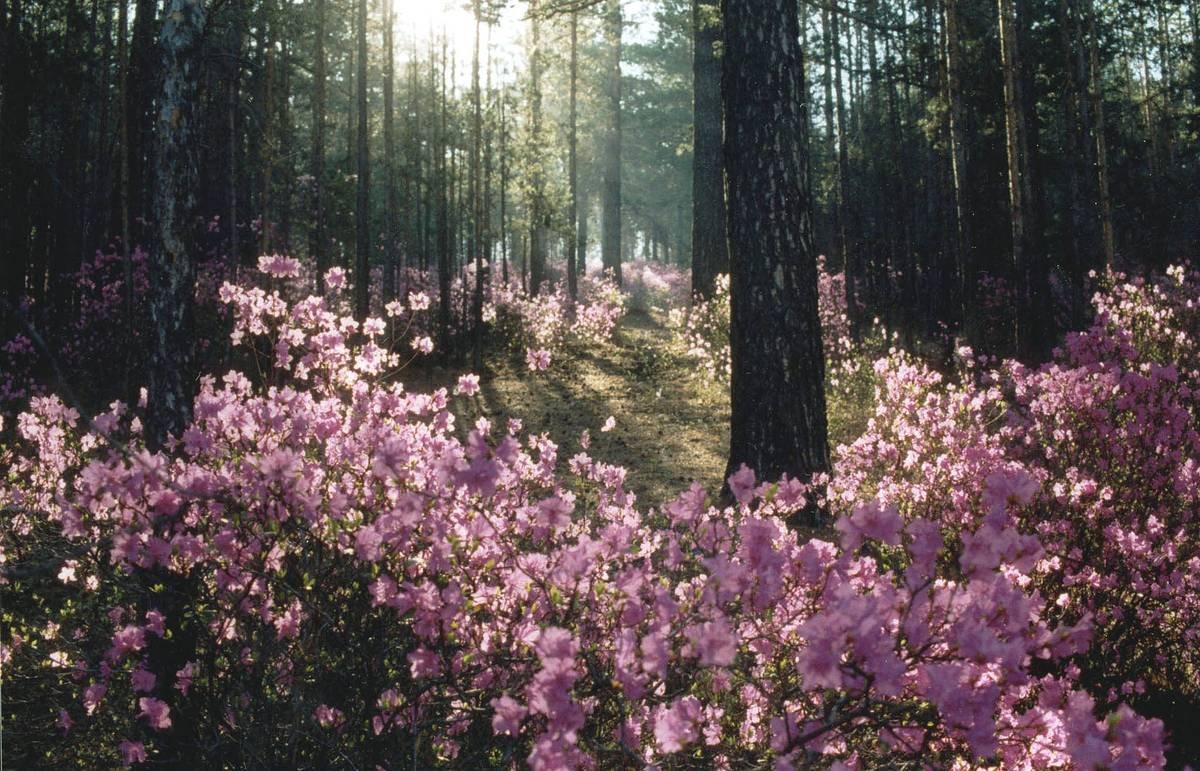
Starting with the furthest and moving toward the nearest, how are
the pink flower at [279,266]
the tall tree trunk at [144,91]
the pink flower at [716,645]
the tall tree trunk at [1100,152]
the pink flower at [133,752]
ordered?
the tall tree trunk at [1100,152]
the pink flower at [279,266]
the tall tree trunk at [144,91]
the pink flower at [133,752]
the pink flower at [716,645]

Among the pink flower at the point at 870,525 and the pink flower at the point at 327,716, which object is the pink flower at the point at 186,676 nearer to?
the pink flower at the point at 327,716

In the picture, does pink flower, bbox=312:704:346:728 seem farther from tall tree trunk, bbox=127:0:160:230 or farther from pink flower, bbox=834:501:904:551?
tall tree trunk, bbox=127:0:160:230

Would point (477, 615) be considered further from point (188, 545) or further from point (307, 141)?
point (307, 141)

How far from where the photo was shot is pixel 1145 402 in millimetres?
4199

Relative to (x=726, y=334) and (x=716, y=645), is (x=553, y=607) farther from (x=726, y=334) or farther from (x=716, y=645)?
(x=726, y=334)

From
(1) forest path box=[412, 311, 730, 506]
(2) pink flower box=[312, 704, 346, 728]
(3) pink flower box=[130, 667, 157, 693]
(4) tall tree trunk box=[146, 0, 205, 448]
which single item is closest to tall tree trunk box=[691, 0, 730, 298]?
(1) forest path box=[412, 311, 730, 506]

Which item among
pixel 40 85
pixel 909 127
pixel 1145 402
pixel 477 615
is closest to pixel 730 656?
pixel 477 615

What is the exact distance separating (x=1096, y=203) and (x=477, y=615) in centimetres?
1693

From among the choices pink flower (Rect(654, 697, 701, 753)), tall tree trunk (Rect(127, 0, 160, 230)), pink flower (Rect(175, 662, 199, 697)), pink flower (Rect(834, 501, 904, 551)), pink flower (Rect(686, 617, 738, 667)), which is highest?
tall tree trunk (Rect(127, 0, 160, 230))

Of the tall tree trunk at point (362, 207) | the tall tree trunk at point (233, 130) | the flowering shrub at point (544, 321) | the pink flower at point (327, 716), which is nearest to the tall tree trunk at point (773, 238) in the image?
the pink flower at point (327, 716)

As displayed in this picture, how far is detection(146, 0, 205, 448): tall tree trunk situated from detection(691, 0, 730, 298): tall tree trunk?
11.3 meters

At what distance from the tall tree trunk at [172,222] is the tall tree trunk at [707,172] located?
11336 mm

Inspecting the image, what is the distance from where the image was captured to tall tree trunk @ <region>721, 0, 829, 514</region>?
5434mm

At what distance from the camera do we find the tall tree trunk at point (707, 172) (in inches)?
549
